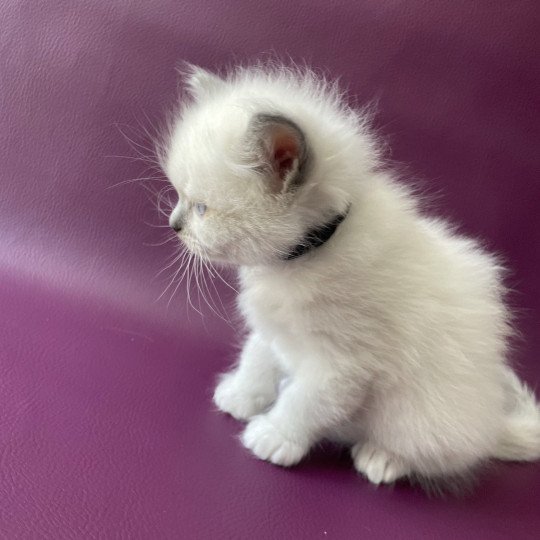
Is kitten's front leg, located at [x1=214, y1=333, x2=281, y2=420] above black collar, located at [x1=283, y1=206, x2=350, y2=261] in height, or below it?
below

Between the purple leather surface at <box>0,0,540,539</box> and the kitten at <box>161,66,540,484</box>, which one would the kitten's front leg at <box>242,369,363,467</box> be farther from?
the purple leather surface at <box>0,0,540,539</box>

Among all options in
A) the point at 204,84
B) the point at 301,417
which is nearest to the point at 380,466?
the point at 301,417

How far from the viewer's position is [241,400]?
113cm

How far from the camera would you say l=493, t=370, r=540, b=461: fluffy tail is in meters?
1.13

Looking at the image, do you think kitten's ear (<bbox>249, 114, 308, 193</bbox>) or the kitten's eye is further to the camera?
the kitten's eye

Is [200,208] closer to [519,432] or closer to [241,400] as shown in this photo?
[241,400]

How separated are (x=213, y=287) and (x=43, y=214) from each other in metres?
0.42

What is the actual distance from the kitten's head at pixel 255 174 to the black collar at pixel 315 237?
13mm

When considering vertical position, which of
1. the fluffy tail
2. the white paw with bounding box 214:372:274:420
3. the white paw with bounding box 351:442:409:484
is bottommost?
the white paw with bounding box 214:372:274:420

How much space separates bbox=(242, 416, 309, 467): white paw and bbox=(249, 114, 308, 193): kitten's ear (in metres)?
0.41

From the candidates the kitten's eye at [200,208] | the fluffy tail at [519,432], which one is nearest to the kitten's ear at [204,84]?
the kitten's eye at [200,208]

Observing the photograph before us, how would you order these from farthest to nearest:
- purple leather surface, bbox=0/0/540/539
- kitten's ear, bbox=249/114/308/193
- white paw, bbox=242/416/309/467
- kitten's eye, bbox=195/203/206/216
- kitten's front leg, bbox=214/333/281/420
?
1. purple leather surface, bbox=0/0/540/539
2. kitten's front leg, bbox=214/333/281/420
3. white paw, bbox=242/416/309/467
4. kitten's eye, bbox=195/203/206/216
5. kitten's ear, bbox=249/114/308/193

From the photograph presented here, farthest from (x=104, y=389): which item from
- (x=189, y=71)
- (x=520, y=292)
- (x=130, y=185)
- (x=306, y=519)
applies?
(x=520, y=292)

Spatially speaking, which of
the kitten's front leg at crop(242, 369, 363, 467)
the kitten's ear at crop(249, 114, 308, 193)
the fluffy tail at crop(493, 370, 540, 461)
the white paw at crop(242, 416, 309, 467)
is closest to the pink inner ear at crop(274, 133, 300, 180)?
the kitten's ear at crop(249, 114, 308, 193)
